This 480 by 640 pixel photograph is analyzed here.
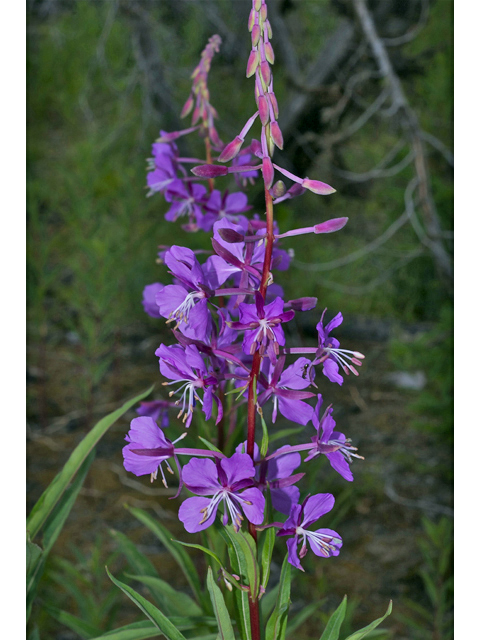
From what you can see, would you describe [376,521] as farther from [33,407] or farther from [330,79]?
[330,79]

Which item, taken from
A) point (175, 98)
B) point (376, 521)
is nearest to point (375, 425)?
point (376, 521)

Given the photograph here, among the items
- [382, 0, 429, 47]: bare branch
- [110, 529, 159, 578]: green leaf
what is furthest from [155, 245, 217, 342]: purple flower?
[382, 0, 429, 47]: bare branch

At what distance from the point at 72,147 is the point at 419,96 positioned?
105cm

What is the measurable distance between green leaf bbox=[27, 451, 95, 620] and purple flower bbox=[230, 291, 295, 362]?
0.34 metres

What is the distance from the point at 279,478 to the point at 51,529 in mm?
309

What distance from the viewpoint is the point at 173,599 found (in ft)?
2.10

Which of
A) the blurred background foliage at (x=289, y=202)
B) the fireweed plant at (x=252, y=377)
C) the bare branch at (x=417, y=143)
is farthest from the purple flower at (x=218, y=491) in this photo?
the bare branch at (x=417, y=143)

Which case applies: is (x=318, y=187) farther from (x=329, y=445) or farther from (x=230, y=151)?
(x=329, y=445)

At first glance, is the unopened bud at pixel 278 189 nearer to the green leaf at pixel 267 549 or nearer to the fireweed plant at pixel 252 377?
the fireweed plant at pixel 252 377

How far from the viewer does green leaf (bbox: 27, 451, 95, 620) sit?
24.1 inches

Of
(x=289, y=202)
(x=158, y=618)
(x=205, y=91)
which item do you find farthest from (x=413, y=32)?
(x=158, y=618)

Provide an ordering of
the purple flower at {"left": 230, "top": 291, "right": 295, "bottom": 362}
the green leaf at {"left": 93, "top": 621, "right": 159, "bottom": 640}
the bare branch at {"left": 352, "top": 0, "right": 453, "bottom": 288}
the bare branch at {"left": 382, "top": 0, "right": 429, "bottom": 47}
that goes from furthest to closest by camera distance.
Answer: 1. the bare branch at {"left": 382, "top": 0, "right": 429, "bottom": 47}
2. the bare branch at {"left": 352, "top": 0, "right": 453, "bottom": 288}
3. the green leaf at {"left": 93, "top": 621, "right": 159, "bottom": 640}
4. the purple flower at {"left": 230, "top": 291, "right": 295, "bottom": 362}

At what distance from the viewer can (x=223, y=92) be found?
1.67 m

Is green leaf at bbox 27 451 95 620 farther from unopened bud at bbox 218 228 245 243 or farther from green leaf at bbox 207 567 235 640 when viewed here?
unopened bud at bbox 218 228 245 243
